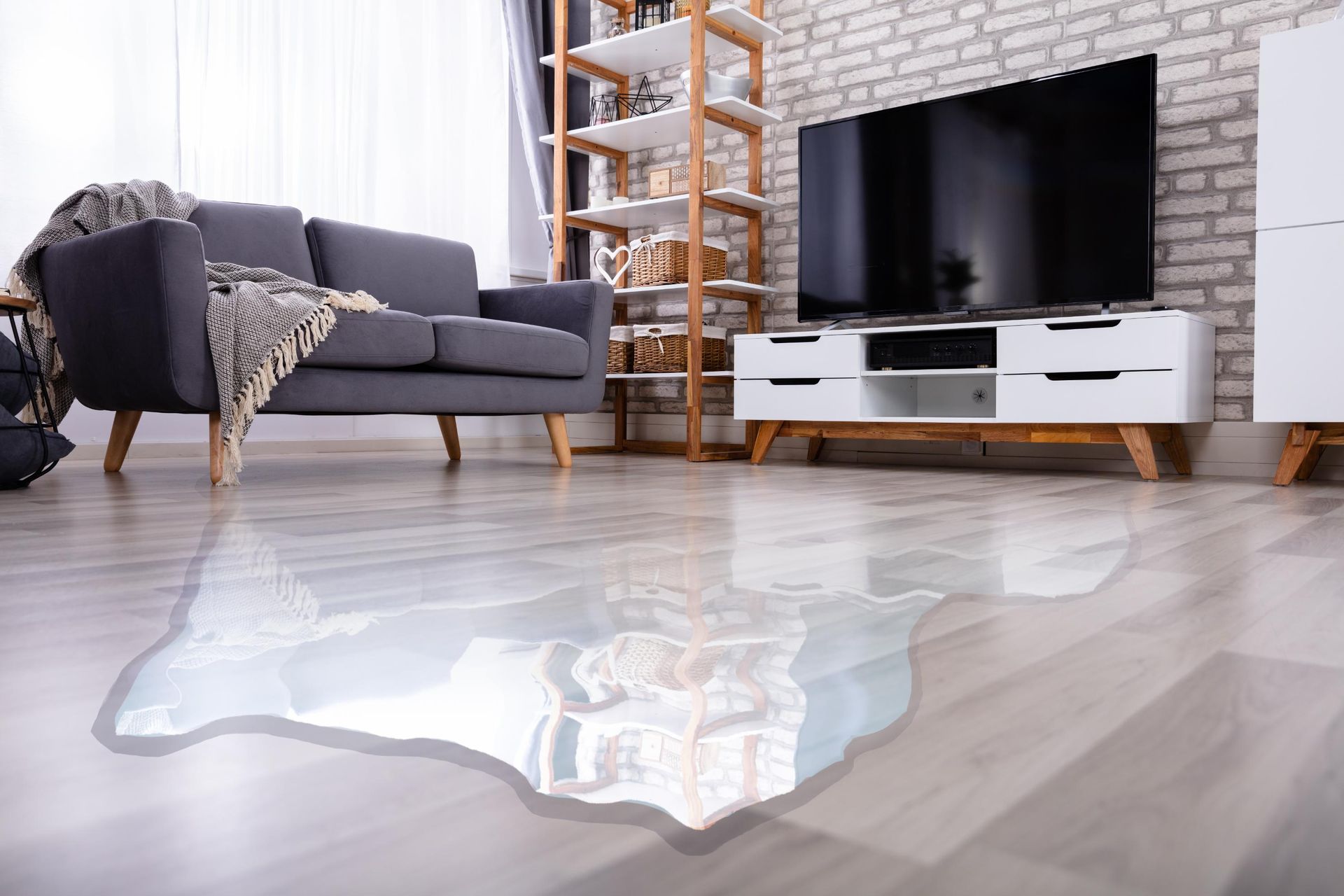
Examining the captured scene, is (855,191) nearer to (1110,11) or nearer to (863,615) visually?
(1110,11)

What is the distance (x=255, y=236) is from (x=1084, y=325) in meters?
2.54

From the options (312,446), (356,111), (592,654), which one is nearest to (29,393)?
(312,446)

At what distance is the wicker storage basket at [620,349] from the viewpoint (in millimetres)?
4211

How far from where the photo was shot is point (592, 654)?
764 millimetres

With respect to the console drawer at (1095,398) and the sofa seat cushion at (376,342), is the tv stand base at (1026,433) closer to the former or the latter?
the console drawer at (1095,398)

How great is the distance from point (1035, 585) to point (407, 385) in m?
2.06

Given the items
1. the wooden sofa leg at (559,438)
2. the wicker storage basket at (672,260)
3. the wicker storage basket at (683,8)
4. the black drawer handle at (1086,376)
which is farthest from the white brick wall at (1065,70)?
the wooden sofa leg at (559,438)

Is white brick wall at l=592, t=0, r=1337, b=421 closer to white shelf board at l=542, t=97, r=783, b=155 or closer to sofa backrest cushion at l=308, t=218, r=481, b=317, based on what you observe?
white shelf board at l=542, t=97, r=783, b=155

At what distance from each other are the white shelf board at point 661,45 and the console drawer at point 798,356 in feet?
4.20

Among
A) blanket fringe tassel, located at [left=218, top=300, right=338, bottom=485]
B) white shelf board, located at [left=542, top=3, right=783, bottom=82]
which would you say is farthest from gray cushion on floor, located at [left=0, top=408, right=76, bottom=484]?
white shelf board, located at [left=542, top=3, right=783, bottom=82]

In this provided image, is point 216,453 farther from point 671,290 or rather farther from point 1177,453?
point 1177,453

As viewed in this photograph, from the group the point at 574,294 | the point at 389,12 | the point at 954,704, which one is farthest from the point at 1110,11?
the point at 954,704

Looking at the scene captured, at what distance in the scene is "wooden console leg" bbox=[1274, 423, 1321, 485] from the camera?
8.61 feet

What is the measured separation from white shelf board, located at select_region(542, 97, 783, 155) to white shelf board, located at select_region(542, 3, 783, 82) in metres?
0.25
